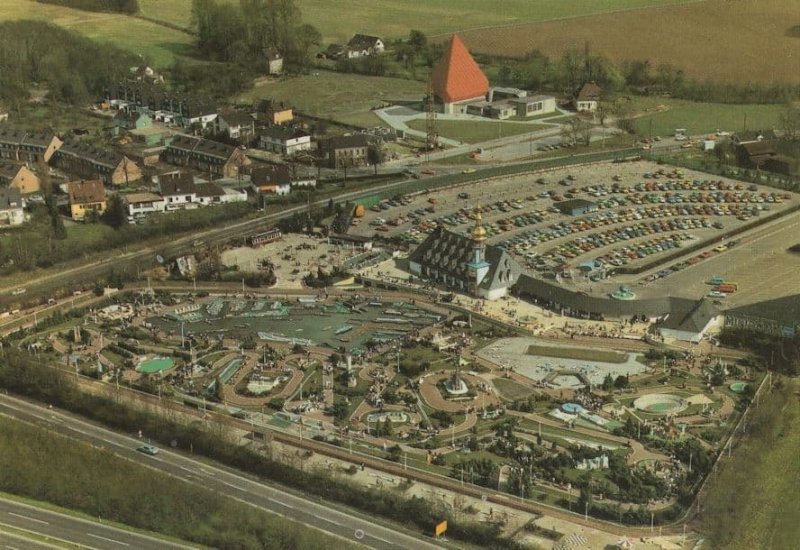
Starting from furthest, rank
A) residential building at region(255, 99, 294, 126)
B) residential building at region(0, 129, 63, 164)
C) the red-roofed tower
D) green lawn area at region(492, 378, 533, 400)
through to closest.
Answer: the red-roofed tower → residential building at region(255, 99, 294, 126) → residential building at region(0, 129, 63, 164) → green lawn area at region(492, 378, 533, 400)

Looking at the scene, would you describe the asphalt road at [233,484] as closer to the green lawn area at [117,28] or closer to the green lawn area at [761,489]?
the green lawn area at [761,489]

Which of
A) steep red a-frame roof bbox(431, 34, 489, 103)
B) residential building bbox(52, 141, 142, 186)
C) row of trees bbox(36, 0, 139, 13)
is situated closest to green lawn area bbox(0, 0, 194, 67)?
row of trees bbox(36, 0, 139, 13)

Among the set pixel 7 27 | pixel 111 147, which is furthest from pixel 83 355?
pixel 7 27

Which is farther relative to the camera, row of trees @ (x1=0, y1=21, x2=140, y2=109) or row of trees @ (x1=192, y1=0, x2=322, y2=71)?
row of trees @ (x1=192, y1=0, x2=322, y2=71)

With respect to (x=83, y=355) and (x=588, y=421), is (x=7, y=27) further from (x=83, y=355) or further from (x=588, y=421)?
(x=588, y=421)

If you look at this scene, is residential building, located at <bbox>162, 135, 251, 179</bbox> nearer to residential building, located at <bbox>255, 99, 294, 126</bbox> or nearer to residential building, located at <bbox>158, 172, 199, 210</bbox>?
residential building, located at <bbox>158, 172, 199, 210</bbox>

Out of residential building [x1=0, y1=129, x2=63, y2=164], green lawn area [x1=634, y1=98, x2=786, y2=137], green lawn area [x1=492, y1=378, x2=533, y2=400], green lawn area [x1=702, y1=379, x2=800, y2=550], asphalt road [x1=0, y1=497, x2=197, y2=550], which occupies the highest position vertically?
green lawn area [x1=634, y1=98, x2=786, y2=137]
